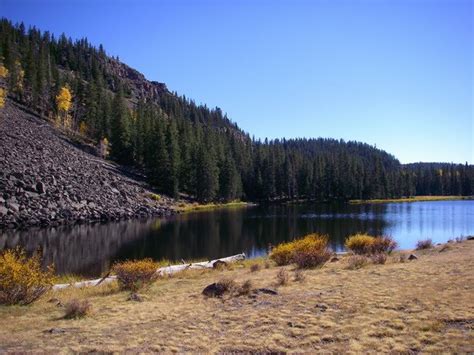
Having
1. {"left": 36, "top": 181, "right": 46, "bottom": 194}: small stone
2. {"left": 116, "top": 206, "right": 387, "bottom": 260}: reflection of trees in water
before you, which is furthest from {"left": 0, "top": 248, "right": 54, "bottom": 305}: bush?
{"left": 36, "top": 181, "right": 46, "bottom": 194}: small stone

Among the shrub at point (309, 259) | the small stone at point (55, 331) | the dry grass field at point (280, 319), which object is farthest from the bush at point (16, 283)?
the shrub at point (309, 259)

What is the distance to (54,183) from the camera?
61250 mm

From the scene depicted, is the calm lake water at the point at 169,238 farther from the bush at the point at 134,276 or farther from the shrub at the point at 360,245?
the bush at the point at 134,276

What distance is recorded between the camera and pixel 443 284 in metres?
12.7

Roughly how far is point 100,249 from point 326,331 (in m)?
31.9

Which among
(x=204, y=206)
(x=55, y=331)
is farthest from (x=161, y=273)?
(x=204, y=206)

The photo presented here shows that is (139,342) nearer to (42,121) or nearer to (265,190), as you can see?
(42,121)

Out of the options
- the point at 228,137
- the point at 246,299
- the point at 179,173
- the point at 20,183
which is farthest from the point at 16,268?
the point at 228,137

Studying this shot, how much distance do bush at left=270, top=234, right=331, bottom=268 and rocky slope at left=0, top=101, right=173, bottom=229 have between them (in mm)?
40964

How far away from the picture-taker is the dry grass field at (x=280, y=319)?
28.3 feet

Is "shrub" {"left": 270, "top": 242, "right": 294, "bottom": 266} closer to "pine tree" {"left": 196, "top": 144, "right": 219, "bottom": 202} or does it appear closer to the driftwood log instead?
the driftwood log

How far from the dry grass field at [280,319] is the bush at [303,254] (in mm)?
3660

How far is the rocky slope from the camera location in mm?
53500

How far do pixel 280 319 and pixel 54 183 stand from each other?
5925 cm
